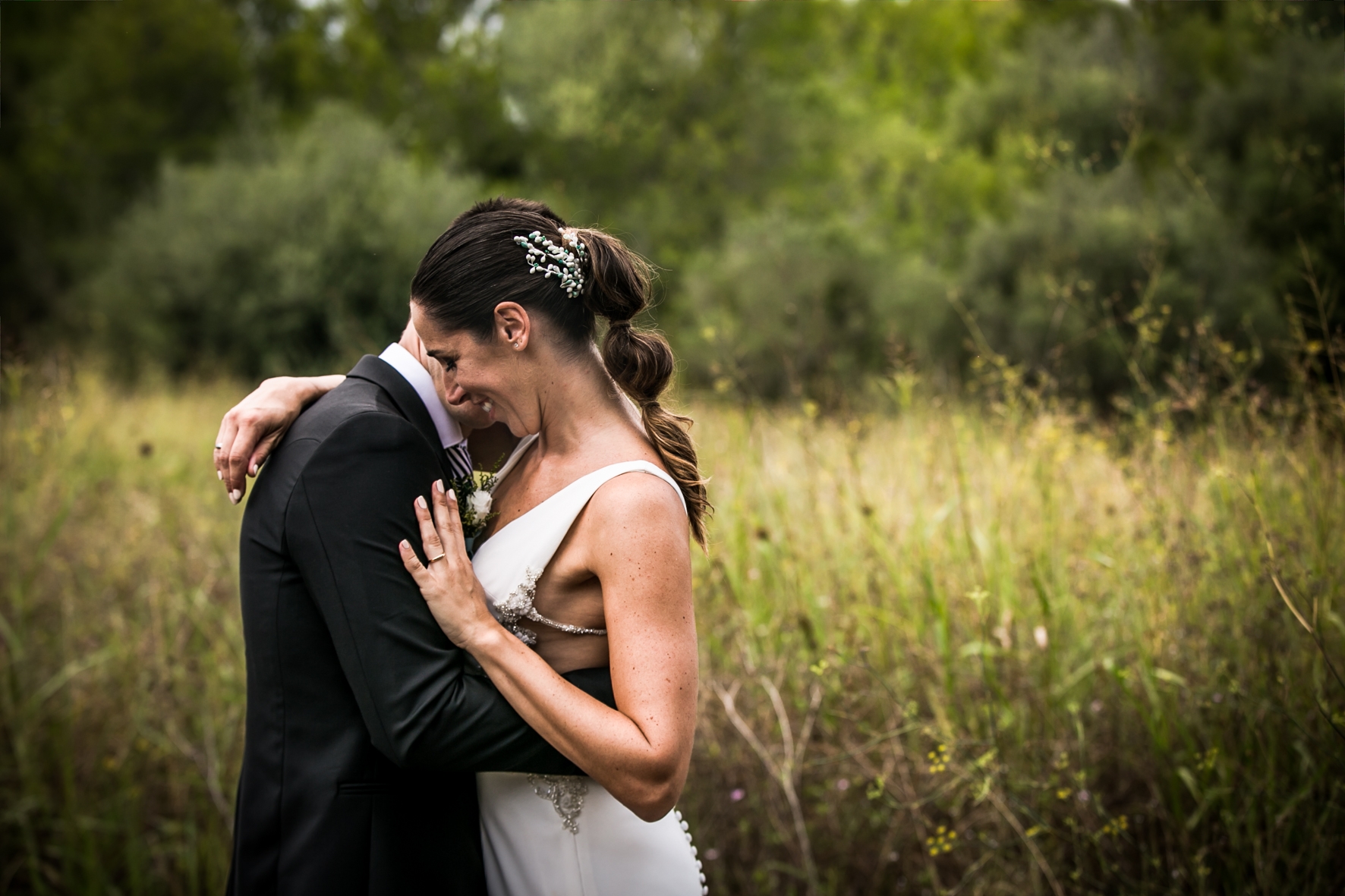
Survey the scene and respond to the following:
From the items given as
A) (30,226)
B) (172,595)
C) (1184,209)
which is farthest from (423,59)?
(172,595)

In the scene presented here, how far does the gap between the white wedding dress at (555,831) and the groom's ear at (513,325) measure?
32cm

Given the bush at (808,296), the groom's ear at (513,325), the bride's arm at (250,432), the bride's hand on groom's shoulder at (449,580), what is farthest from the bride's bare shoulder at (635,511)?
the bush at (808,296)

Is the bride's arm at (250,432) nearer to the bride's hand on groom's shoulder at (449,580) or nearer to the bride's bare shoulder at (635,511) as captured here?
the bride's hand on groom's shoulder at (449,580)

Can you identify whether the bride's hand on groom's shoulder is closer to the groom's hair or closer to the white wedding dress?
the white wedding dress

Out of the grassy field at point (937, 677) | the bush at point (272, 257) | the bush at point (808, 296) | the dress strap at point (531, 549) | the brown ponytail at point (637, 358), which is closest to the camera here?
the dress strap at point (531, 549)

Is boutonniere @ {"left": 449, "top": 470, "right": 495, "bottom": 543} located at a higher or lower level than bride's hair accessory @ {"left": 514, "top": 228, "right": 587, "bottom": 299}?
lower

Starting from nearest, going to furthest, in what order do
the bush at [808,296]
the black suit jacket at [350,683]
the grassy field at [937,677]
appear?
the black suit jacket at [350,683]
the grassy field at [937,677]
the bush at [808,296]

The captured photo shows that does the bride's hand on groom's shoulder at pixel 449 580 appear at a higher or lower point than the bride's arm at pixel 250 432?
lower

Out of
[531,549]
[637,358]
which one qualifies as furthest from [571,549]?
[637,358]

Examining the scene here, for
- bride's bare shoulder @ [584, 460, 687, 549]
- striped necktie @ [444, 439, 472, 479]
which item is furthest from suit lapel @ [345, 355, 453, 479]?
bride's bare shoulder @ [584, 460, 687, 549]

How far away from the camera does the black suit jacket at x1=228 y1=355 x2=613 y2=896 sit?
5.42 ft

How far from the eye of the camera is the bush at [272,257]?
627 inches

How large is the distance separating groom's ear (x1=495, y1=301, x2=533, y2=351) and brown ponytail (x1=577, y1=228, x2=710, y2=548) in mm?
170

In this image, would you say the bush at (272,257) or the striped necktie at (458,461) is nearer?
the striped necktie at (458,461)
